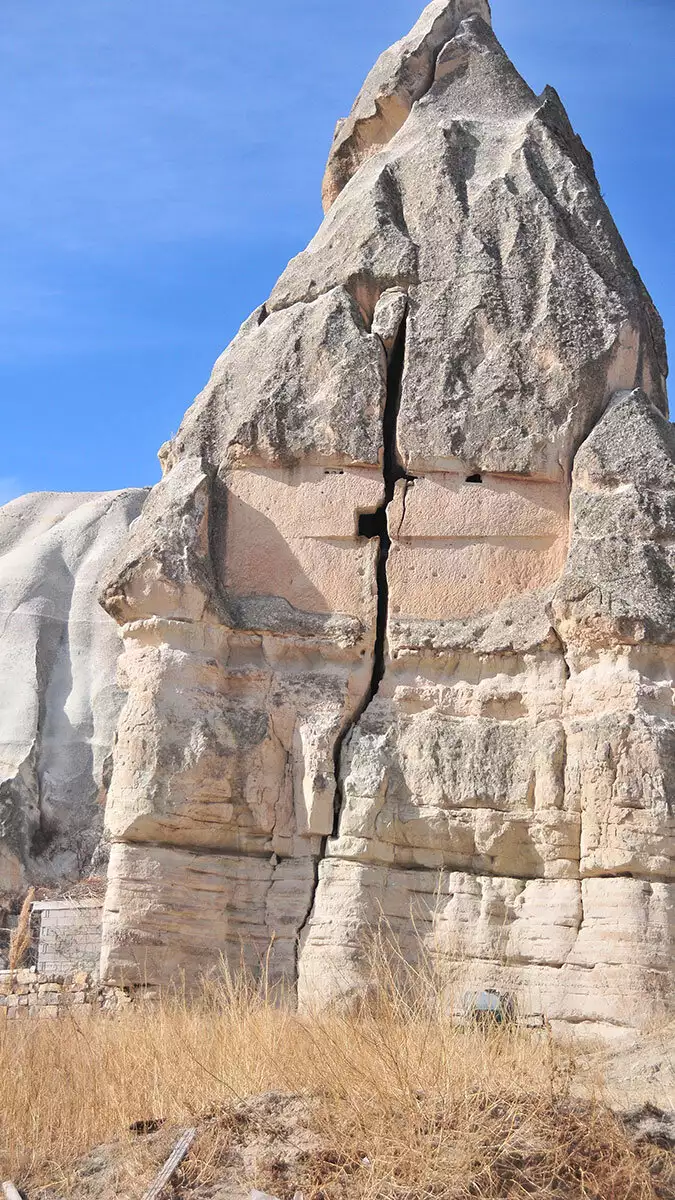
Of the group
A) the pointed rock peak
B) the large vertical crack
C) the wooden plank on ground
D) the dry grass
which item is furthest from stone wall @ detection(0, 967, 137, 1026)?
the pointed rock peak

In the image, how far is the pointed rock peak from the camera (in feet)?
43.4

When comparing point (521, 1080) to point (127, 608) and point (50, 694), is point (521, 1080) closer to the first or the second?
point (127, 608)

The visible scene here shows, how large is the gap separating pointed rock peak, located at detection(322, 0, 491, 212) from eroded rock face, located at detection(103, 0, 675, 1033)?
1.07 m

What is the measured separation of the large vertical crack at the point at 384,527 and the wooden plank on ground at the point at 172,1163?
388 centimetres

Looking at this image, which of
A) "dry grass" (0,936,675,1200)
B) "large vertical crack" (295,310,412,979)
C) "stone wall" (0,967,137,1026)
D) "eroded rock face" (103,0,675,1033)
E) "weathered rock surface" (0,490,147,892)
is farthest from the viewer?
"weathered rock surface" (0,490,147,892)

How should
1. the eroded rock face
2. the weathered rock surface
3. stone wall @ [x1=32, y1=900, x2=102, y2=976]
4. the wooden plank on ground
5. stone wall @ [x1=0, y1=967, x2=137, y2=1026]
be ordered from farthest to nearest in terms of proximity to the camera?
the weathered rock surface
stone wall @ [x1=32, y1=900, x2=102, y2=976]
stone wall @ [x1=0, y1=967, x2=137, y2=1026]
the eroded rock face
the wooden plank on ground

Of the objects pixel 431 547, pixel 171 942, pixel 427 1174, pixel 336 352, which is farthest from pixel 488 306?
pixel 427 1174

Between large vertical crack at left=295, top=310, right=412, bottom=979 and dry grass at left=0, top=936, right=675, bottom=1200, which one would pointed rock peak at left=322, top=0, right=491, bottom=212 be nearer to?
large vertical crack at left=295, top=310, right=412, bottom=979

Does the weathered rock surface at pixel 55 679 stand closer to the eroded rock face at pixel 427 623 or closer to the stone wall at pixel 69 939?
the stone wall at pixel 69 939

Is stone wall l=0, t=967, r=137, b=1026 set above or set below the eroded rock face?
below

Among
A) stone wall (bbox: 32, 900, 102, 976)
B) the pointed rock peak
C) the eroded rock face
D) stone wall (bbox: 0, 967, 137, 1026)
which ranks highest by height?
the pointed rock peak

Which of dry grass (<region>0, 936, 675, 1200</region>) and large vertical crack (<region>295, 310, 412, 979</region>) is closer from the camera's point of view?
dry grass (<region>0, 936, 675, 1200</region>)

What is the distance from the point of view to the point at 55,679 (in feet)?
92.3

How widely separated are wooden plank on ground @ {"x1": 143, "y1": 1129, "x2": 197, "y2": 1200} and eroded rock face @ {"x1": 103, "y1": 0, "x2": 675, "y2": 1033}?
3.16m
